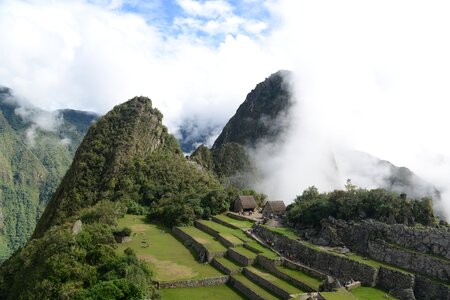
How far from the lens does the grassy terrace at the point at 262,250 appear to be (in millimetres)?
28438

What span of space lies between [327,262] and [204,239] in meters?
11.8

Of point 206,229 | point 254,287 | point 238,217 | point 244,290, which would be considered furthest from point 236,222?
point 254,287

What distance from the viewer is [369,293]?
72.0ft

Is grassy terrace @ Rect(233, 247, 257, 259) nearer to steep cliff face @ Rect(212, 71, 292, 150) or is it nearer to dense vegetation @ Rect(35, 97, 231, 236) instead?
dense vegetation @ Rect(35, 97, 231, 236)

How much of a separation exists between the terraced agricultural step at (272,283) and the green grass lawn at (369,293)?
2899mm

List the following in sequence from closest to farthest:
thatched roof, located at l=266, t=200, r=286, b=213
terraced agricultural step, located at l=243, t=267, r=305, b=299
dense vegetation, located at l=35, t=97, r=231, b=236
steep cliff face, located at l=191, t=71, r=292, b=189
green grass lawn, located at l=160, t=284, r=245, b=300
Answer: terraced agricultural step, located at l=243, t=267, r=305, b=299, green grass lawn, located at l=160, t=284, r=245, b=300, thatched roof, located at l=266, t=200, r=286, b=213, dense vegetation, located at l=35, t=97, r=231, b=236, steep cliff face, located at l=191, t=71, r=292, b=189

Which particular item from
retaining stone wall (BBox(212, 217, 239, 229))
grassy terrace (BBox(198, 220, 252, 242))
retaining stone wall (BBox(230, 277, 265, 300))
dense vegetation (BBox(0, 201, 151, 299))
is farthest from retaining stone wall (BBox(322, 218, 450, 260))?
dense vegetation (BBox(0, 201, 151, 299))

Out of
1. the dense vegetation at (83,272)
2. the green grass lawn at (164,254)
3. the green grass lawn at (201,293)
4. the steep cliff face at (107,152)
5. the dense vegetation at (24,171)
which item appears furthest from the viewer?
the dense vegetation at (24,171)

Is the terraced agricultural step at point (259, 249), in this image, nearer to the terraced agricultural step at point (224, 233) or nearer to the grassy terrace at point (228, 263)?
the terraced agricultural step at point (224, 233)

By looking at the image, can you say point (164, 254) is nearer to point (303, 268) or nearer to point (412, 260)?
point (303, 268)

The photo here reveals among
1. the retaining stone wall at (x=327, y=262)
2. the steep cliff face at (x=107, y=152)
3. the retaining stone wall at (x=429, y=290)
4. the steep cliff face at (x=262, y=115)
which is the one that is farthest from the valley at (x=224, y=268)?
the steep cliff face at (x=262, y=115)

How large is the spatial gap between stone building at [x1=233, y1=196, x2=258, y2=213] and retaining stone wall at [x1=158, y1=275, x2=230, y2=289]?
18.5 meters

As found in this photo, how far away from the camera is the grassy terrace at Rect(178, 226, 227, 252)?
31.4 meters

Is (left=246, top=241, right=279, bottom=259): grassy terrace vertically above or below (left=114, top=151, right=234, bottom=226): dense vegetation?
below
